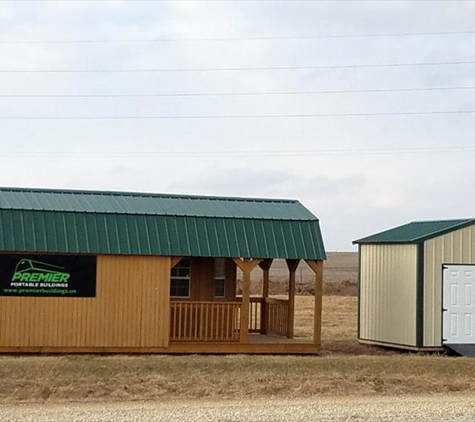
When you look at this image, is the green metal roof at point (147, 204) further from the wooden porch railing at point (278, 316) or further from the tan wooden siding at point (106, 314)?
the wooden porch railing at point (278, 316)

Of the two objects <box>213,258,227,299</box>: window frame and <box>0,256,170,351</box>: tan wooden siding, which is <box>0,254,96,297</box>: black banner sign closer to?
<box>0,256,170,351</box>: tan wooden siding

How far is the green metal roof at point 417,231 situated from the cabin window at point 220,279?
3.93 meters

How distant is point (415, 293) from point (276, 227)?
3.66 metres

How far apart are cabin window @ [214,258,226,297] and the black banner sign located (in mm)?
3850

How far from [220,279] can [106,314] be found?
3.81m

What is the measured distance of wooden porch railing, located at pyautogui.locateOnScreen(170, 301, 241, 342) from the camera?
22.1 metres

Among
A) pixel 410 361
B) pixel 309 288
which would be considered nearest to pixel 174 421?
pixel 410 361

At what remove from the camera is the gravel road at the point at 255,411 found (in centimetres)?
1304

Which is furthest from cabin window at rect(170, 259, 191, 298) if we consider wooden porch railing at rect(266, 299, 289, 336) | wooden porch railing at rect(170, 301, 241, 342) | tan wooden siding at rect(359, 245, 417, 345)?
tan wooden siding at rect(359, 245, 417, 345)

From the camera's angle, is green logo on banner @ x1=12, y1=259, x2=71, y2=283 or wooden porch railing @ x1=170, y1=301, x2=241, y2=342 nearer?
green logo on banner @ x1=12, y1=259, x2=71, y2=283

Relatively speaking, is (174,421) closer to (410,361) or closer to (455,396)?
(455,396)

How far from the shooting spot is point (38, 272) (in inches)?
824


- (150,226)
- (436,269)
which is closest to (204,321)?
(150,226)

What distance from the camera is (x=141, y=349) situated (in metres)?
21.4
